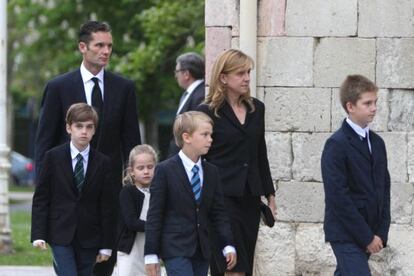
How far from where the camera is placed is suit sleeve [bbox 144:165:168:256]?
7.43 metres

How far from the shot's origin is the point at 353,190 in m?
7.88

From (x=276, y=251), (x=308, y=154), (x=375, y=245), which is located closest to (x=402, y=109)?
(x=308, y=154)

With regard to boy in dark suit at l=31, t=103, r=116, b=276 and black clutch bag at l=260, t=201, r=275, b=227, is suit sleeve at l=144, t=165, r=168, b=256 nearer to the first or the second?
boy in dark suit at l=31, t=103, r=116, b=276

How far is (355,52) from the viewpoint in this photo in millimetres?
10336

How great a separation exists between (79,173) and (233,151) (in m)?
1.01

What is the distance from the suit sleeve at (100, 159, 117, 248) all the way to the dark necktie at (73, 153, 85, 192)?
0.15 metres

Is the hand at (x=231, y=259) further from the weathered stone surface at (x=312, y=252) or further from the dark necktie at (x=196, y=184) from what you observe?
the weathered stone surface at (x=312, y=252)

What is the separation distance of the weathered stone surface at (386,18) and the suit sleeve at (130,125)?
2.33 meters

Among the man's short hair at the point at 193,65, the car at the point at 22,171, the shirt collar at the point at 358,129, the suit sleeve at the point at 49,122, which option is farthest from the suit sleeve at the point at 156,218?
the car at the point at 22,171

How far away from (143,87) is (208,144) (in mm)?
20354

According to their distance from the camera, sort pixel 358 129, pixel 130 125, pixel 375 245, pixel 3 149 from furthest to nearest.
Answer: pixel 3 149
pixel 130 125
pixel 358 129
pixel 375 245

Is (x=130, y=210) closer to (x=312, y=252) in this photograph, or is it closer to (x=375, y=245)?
(x=375, y=245)

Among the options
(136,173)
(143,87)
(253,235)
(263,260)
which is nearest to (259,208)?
(253,235)

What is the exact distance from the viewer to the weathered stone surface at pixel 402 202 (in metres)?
10.2
